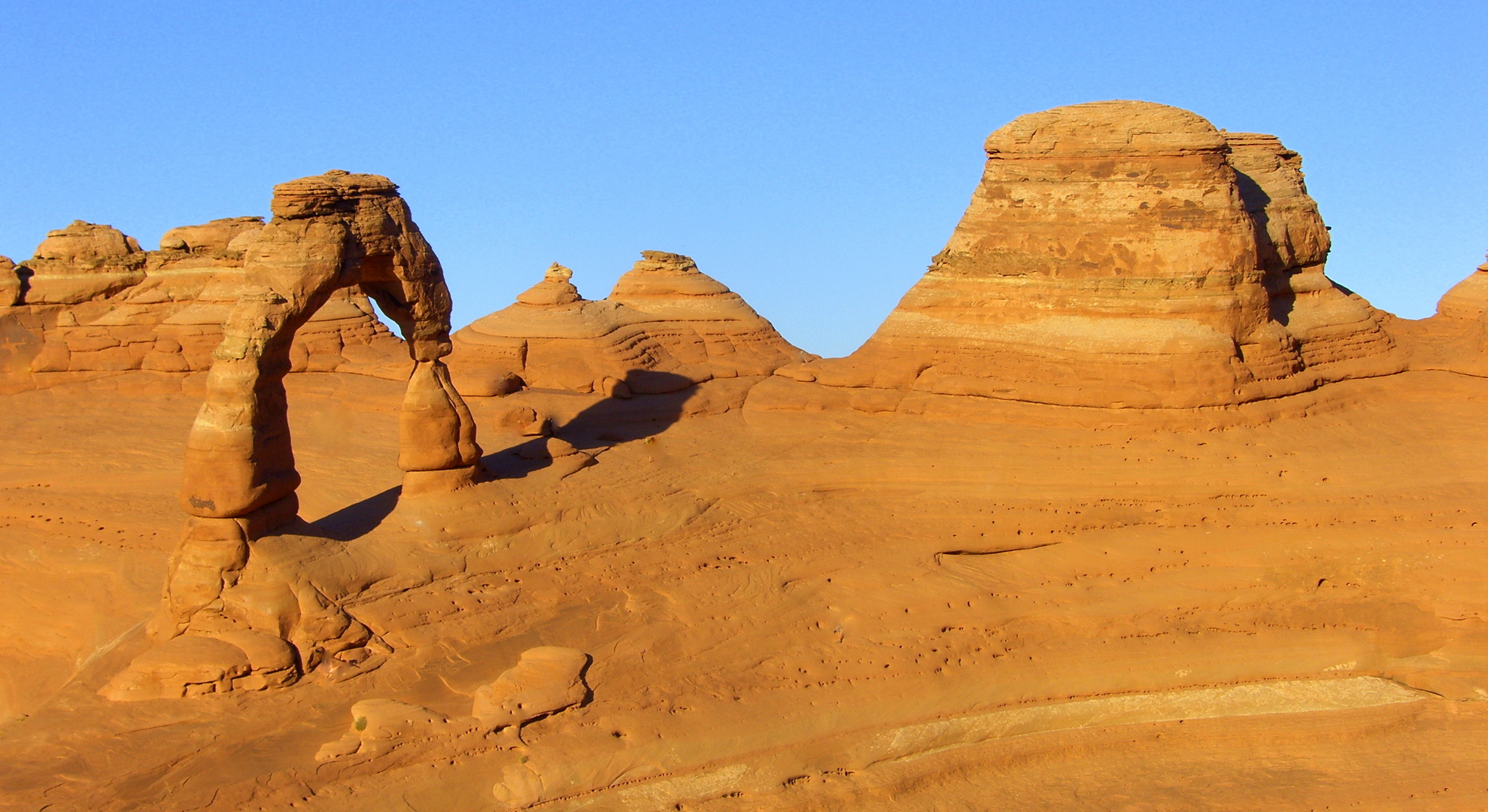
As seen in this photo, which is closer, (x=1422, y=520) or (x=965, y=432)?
(x=1422, y=520)

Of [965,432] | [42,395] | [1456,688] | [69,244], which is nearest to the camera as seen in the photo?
[1456,688]

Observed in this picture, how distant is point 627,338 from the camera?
72.3 feet

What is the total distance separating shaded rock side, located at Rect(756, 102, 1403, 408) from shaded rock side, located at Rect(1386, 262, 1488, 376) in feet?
1.92

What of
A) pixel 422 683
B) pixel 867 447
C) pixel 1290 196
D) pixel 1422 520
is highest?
pixel 1290 196

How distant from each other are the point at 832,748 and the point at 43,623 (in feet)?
27.3

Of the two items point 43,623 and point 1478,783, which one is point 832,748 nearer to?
point 1478,783

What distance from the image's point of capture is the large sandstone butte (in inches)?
380

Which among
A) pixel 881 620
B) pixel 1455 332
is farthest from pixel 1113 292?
pixel 1455 332

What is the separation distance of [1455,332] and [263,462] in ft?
50.3

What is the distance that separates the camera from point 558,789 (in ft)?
29.6

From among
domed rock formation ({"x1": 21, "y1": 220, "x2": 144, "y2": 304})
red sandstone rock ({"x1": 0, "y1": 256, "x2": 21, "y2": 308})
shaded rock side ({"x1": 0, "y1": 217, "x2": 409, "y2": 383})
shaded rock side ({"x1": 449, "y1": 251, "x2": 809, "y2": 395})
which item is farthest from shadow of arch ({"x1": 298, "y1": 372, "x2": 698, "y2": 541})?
red sandstone rock ({"x1": 0, "y1": 256, "x2": 21, "y2": 308})

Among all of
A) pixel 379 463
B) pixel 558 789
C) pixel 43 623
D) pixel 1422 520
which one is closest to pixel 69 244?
pixel 379 463

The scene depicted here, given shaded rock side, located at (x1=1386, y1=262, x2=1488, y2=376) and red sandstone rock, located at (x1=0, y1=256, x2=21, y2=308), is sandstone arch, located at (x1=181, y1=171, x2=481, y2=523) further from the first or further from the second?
red sandstone rock, located at (x1=0, y1=256, x2=21, y2=308)

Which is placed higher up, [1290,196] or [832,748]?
[1290,196]
